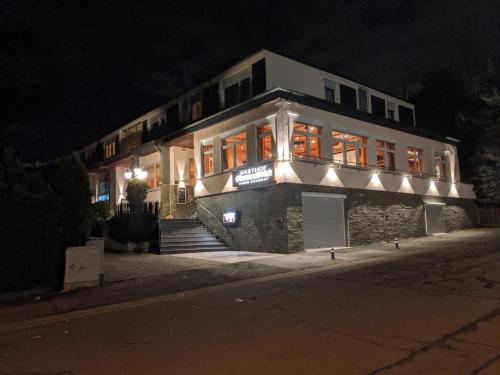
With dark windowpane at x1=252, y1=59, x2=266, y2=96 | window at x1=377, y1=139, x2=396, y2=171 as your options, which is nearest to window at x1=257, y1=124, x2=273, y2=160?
dark windowpane at x1=252, y1=59, x2=266, y2=96

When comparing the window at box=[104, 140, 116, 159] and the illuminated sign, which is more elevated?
the window at box=[104, 140, 116, 159]

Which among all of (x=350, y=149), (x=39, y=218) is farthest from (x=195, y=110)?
(x=39, y=218)

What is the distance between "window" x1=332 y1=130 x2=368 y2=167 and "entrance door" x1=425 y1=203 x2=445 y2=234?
265 inches

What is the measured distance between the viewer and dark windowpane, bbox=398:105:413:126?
86.3 feet

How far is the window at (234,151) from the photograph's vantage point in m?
19.4

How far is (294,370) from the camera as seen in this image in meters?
4.26

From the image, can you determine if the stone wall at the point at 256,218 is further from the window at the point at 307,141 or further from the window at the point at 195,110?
the window at the point at 195,110

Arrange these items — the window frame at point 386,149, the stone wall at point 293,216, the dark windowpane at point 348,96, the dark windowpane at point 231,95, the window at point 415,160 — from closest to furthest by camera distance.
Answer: the stone wall at point 293,216
the dark windowpane at point 231,95
the dark windowpane at point 348,96
the window frame at point 386,149
the window at point 415,160

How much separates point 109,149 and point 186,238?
19.0 m

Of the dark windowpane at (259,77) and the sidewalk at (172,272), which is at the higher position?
the dark windowpane at (259,77)

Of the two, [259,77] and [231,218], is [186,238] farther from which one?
[259,77]

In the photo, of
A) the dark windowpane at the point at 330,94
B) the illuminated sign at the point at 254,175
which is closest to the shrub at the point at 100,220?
the illuminated sign at the point at 254,175

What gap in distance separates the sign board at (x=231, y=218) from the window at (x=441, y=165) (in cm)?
1561

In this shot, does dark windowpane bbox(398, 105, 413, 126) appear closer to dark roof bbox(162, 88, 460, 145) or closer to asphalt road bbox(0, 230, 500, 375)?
dark roof bbox(162, 88, 460, 145)
